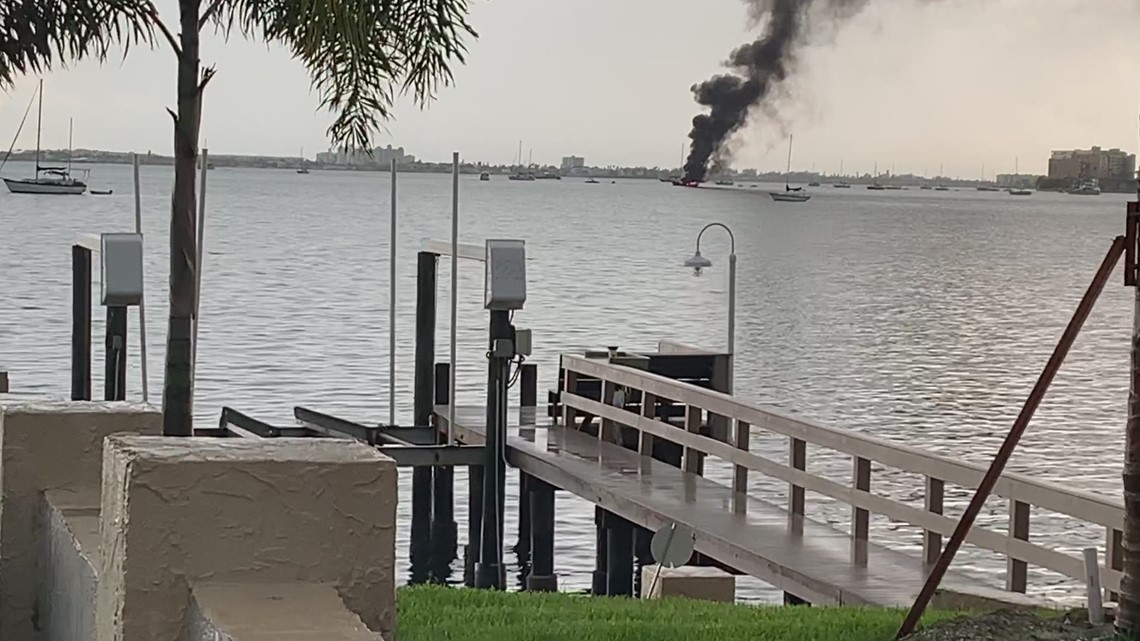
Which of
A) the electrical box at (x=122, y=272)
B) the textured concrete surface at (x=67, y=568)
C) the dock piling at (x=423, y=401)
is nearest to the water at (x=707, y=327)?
the dock piling at (x=423, y=401)

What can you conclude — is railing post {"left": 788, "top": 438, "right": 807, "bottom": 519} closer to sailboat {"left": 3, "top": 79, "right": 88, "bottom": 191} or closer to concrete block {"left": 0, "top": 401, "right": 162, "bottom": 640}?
concrete block {"left": 0, "top": 401, "right": 162, "bottom": 640}

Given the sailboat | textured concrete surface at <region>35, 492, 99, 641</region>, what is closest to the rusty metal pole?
textured concrete surface at <region>35, 492, 99, 641</region>

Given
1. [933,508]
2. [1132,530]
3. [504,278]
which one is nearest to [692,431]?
[504,278]

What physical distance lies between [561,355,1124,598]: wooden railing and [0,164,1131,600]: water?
2145 millimetres

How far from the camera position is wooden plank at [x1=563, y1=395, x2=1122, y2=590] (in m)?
9.38

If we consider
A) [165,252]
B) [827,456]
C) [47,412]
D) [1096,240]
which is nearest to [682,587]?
[47,412]

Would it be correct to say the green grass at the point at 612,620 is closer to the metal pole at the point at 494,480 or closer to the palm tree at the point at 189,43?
the palm tree at the point at 189,43

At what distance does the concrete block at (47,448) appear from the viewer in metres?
4.76

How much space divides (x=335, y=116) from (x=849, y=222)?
165 m

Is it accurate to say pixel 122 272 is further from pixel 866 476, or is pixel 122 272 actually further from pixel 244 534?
pixel 244 534

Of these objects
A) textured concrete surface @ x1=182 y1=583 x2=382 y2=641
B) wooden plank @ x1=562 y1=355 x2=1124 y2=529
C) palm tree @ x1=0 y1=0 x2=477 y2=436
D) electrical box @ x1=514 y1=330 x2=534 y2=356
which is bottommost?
wooden plank @ x1=562 y1=355 x2=1124 y2=529

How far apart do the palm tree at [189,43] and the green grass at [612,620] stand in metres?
3.00

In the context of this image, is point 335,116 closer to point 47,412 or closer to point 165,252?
point 47,412

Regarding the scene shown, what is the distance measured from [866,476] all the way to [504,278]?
5575 millimetres
